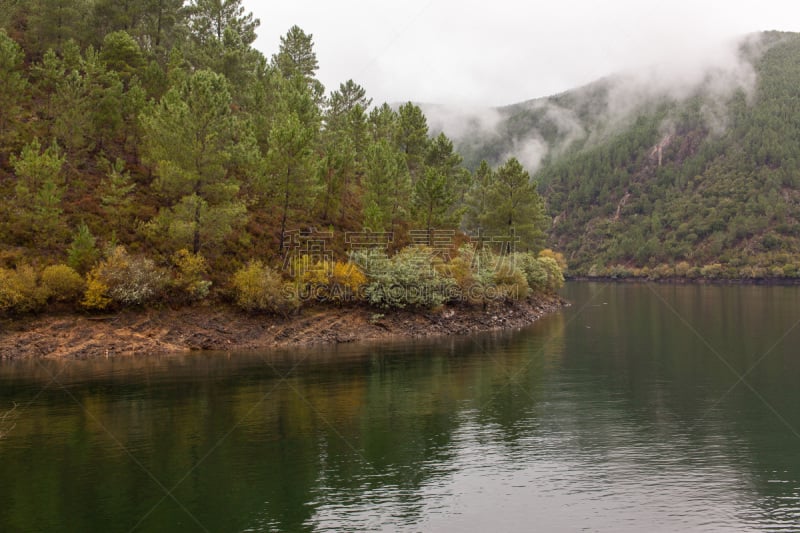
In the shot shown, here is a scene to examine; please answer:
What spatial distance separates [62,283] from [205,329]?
14.7 meters

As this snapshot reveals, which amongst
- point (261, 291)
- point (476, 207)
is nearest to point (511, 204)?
point (476, 207)

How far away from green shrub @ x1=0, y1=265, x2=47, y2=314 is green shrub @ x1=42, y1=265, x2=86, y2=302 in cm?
92

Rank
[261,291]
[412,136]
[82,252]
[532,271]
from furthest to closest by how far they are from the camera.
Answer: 1. [412,136]
2. [532,271]
3. [261,291]
4. [82,252]

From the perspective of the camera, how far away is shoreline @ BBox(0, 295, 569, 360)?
5878 centimetres

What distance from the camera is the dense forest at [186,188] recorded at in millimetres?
65062

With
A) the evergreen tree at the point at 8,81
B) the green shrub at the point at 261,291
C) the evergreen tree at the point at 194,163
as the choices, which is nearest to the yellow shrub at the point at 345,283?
the green shrub at the point at 261,291

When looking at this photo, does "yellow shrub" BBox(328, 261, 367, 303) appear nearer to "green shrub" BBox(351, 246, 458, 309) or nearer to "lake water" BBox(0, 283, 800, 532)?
"green shrub" BBox(351, 246, 458, 309)

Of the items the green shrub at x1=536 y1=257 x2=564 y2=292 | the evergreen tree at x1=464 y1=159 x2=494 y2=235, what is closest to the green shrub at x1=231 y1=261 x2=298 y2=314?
the evergreen tree at x1=464 y1=159 x2=494 y2=235

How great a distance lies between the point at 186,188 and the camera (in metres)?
69.1

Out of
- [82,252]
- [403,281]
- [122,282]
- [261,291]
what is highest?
[82,252]

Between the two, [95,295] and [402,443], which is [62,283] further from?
[402,443]

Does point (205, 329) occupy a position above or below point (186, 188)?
below

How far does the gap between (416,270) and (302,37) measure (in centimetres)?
7437

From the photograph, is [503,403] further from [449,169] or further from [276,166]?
[449,169]
